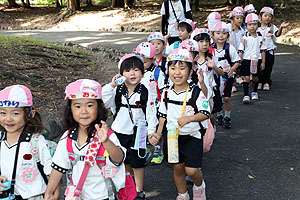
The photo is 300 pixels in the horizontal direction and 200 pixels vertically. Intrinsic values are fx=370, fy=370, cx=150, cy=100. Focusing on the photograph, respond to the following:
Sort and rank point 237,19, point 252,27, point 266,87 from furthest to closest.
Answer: point 266,87, point 237,19, point 252,27

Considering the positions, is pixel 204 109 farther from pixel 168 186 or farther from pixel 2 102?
pixel 2 102

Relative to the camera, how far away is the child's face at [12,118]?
3.04m

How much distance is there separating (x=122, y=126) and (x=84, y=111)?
1295 millimetres

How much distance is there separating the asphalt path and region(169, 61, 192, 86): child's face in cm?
142

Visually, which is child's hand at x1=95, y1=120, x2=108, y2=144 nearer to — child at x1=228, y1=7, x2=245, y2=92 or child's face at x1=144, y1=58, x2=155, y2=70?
child's face at x1=144, y1=58, x2=155, y2=70

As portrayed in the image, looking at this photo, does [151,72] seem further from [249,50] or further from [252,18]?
[249,50]

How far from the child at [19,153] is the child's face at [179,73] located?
1.51 m

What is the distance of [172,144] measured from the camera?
381 centimetres

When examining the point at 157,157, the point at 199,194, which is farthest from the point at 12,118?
the point at 157,157

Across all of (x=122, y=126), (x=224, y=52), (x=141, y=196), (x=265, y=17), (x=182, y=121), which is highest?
(x=265, y=17)

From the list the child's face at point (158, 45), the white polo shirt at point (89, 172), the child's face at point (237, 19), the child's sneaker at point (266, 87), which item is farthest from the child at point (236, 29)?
the white polo shirt at point (89, 172)

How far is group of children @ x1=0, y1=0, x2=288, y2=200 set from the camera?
9.39 ft

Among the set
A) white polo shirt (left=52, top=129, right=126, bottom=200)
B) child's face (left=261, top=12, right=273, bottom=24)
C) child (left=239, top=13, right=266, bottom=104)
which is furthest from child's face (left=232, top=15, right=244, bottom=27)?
white polo shirt (left=52, top=129, right=126, bottom=200)

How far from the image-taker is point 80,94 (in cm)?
283
